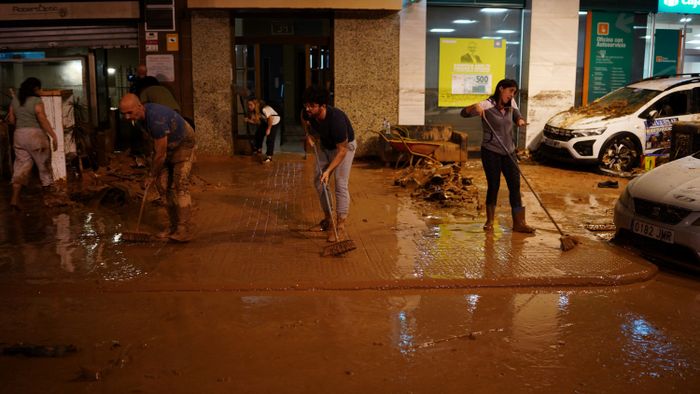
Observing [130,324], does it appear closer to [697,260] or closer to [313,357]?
[313,357]

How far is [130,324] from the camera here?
5215mm

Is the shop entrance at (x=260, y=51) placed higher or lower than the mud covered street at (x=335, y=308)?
higher

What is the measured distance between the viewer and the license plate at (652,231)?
21.9 feet

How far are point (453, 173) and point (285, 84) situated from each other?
34.6 feet

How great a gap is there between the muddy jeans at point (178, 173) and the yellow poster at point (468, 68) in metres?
8.91

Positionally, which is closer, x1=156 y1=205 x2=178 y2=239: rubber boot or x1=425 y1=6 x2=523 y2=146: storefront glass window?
x1=156 y1=205 x2=178 y2=239: rubber boot

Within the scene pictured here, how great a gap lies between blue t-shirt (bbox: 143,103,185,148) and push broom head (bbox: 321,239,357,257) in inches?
77.7

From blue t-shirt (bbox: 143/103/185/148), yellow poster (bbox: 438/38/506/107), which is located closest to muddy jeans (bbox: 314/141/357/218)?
blue t-shirt (bbox: 143/103/185/148)

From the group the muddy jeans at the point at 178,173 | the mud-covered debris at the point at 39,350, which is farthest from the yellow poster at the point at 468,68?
the mud-covered debris at the point at 39,350

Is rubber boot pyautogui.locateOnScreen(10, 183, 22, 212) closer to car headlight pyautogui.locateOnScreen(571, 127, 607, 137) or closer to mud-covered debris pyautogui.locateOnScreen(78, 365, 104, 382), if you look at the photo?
mud-covered debris pyautogui.locateOnScreen(78, 365, 104, 382)

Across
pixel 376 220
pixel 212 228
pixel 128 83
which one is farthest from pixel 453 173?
pixel 128 83

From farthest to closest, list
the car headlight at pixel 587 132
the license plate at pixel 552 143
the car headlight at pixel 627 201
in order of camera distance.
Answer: the license plate at pixel 552 143, the car headlight at pixel 587 132, the car headlight at pixel 627 201

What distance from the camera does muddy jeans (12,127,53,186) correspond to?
368 inches

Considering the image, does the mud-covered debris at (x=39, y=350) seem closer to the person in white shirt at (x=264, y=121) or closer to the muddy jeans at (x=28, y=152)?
the muddy jeans at (x=28, y=152)
